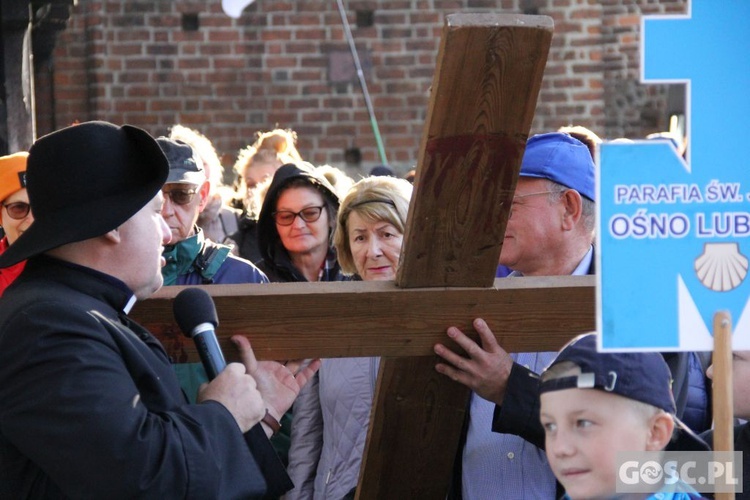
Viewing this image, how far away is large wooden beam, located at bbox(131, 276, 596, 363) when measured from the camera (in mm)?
2701

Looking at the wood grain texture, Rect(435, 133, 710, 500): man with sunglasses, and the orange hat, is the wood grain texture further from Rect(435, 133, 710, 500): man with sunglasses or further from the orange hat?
the orange hat

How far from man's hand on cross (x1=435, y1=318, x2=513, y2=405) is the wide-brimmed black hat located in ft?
2.44

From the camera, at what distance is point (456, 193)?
259 centimetres

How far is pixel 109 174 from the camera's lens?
248 centimetres

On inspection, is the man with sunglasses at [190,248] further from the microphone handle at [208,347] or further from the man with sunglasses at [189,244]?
the microphone handle at [208,347]

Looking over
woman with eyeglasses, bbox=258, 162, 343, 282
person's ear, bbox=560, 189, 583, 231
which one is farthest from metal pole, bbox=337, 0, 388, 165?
person's ear, bbox=560, 189, 583, 231

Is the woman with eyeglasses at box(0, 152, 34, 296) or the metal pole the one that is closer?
the woman with eyeglasses at box(0, 152, 34, 296)

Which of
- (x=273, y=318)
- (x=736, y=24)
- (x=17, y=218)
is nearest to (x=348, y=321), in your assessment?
(x=273, y=318)

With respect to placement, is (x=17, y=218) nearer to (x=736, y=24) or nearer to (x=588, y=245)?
(x=588, y=245)

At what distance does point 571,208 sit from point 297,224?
5.03ft

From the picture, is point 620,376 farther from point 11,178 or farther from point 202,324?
point 11,178

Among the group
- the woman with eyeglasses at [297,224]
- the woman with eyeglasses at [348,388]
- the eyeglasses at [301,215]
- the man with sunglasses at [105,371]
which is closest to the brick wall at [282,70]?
the woman with eyeglasses at [297,224]

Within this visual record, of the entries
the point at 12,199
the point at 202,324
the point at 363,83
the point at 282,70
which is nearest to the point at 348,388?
the point at 202,324

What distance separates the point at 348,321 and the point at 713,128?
2.95 feet
